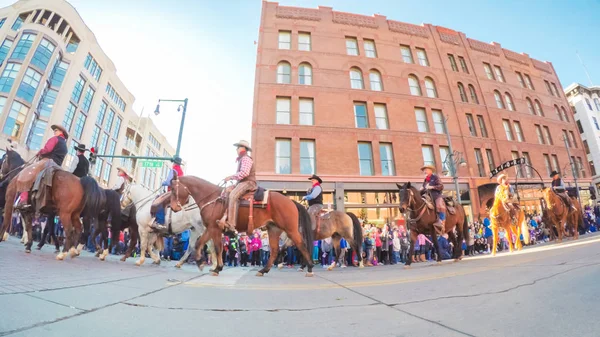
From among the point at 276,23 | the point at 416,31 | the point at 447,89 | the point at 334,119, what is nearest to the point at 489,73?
the point at 447,89

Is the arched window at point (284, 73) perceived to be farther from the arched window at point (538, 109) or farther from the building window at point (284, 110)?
the arched window at point (538, 109)

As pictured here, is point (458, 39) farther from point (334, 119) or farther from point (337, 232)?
point (337, 232)

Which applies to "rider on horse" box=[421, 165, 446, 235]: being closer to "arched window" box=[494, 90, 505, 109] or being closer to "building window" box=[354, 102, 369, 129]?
"building window" box=[354, 102, 369, 129]

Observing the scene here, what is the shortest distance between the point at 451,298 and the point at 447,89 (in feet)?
87.8

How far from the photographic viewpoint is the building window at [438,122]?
22578 mm

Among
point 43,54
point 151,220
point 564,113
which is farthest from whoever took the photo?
point 43,54

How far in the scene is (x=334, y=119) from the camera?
20.4 metres

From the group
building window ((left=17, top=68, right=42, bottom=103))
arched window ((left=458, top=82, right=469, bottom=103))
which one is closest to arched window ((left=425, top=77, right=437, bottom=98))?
arched window ((left=458, top=82, right=469, bottom=103))

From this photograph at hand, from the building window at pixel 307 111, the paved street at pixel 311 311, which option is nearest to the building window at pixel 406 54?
the building window at pixel 307 111

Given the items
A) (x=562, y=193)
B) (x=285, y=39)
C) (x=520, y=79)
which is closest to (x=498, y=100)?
(x=520, y=79)

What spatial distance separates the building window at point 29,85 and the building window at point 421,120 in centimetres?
4388

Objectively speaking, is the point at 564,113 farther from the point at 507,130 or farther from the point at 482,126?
the point at 482,126

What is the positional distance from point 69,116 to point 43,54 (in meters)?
8.12

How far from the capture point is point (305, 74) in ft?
71.3
